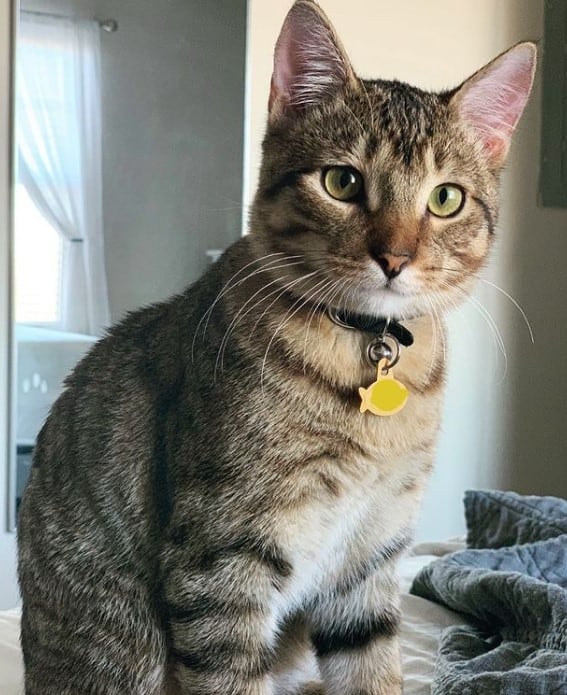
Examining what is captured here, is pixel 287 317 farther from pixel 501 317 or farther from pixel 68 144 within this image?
pixel 501 317

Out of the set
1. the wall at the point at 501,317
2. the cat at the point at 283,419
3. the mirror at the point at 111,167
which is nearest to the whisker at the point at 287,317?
the cat at the point at 283,419

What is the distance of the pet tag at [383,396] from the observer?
3.11 feet

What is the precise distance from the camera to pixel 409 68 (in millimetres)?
2396

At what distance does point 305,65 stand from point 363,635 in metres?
0.72

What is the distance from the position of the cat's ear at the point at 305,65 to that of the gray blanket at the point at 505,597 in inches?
27.9

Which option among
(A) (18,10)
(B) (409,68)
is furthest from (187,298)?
(B) (409,68)

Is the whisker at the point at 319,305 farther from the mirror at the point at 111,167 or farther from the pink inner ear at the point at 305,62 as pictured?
the mirror at the point at 111,167

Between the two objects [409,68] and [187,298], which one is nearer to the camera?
[187,298]

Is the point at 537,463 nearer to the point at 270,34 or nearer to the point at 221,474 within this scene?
the point at 270,34

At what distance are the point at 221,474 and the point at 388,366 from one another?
0.23 metres

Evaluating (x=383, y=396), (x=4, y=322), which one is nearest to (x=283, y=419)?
(x=383, y=396)

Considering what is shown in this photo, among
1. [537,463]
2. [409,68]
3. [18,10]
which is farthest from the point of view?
[537,463]

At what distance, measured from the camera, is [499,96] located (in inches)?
39.9

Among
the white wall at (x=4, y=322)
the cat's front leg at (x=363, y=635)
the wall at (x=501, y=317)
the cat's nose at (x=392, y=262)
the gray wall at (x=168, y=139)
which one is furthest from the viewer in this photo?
the wall at (x=501, y=317)
